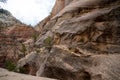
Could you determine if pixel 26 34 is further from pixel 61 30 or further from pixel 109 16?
pixel 109 16

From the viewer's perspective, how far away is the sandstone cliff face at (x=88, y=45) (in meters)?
15.2

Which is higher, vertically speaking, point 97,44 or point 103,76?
point 97,44

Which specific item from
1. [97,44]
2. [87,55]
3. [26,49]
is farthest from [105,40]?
[26,49]

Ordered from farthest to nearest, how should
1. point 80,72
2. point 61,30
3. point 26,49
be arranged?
1. point 26,49
2. point 61,30
3. point 80,72

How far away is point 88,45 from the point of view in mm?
17250

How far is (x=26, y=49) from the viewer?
27.9m

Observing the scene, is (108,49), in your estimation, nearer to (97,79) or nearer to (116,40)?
(116,40)

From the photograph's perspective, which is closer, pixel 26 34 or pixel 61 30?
pixel 61 30

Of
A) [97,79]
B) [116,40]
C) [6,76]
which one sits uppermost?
[116,40]

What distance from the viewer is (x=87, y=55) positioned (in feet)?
53.9

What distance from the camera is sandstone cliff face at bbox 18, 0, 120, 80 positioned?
15.2 meters

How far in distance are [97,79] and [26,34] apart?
2932 cm

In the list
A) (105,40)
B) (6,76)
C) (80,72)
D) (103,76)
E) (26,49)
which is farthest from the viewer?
(26,49)

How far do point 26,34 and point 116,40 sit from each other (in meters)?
27.7
